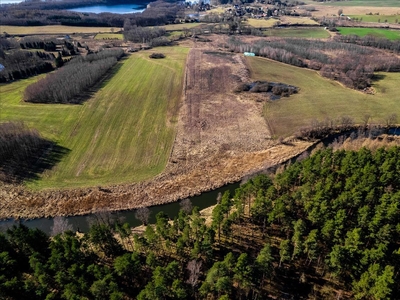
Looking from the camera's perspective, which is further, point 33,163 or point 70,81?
point 70,81

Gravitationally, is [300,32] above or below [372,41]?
above

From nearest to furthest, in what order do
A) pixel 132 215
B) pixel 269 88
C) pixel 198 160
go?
1. pixel 132 215
2. pixel 198 160
3. pixel 269 88

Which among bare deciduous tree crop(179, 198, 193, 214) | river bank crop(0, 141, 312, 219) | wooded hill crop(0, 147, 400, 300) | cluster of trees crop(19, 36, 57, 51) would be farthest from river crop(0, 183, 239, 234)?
cluster of trees crop(19, 36, 57, 51)

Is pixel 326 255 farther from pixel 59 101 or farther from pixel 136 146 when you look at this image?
A: pixel 59 101

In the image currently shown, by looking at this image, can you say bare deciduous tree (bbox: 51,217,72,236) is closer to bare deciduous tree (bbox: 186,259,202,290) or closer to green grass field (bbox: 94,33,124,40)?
bare deciduous tree (bbox: 186,259,202,290)

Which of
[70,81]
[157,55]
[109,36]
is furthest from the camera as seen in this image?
[109,36]

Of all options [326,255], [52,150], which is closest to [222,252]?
[326,255]

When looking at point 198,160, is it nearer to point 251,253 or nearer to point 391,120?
point 251,253

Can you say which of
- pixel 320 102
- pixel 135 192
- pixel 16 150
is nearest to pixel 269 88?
pixel 320 102

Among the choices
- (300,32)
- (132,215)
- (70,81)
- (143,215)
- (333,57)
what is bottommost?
(132,215)
